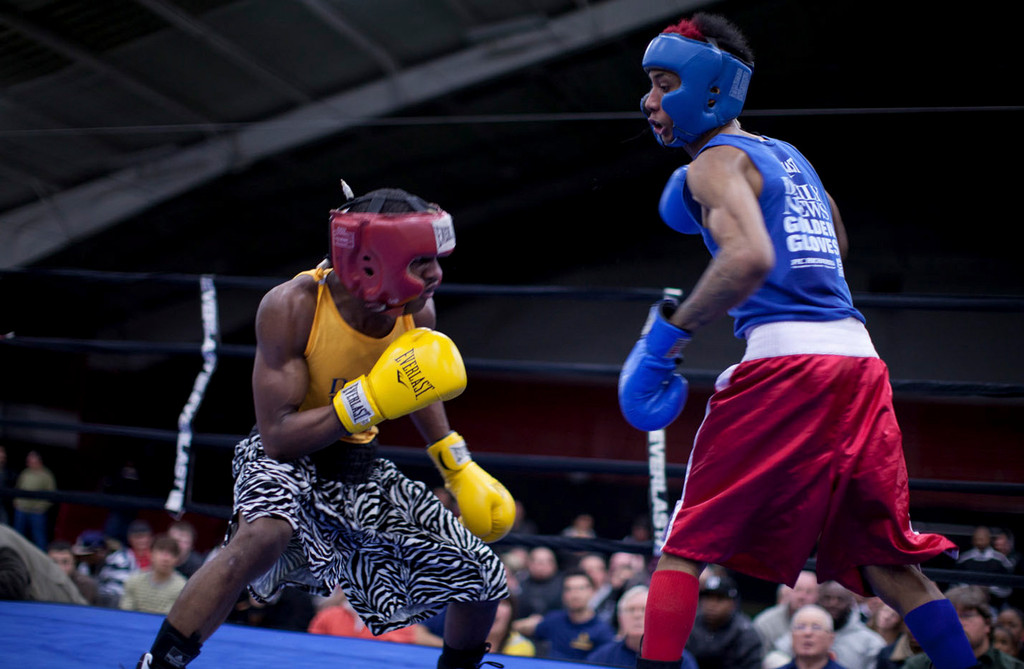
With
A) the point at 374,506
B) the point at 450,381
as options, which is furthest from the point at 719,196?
the point at 374,506

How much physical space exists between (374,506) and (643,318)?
6.53m

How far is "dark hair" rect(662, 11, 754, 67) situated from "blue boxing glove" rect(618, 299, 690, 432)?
0.49 meters

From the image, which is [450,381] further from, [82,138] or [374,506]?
[82,138]

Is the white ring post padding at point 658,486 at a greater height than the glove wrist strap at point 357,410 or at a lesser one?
lesser

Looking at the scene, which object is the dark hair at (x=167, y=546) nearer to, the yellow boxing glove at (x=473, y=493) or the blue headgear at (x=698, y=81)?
the yellow boxing glove at (x=473, y=493)

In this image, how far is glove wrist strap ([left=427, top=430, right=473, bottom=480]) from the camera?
1894 millimetres

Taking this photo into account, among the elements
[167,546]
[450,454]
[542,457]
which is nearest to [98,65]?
[167,546]

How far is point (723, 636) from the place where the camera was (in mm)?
2652

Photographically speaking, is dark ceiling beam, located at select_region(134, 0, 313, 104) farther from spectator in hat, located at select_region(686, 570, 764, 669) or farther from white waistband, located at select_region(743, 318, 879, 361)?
white waistband, located at select_region(743, 318, 879, 361)

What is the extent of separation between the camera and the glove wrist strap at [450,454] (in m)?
1.89

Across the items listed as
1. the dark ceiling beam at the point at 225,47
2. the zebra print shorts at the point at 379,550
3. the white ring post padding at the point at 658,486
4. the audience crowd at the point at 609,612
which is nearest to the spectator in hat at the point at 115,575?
the audience crowd at the point at 609,612

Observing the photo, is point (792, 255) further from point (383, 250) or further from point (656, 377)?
point (383, 250)

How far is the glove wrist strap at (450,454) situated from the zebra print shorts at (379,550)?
8 centimetres

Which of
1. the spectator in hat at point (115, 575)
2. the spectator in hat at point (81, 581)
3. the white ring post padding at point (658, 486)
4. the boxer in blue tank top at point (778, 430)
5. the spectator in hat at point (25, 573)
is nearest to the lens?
the boxer in blue tank top at point (778, 430)
